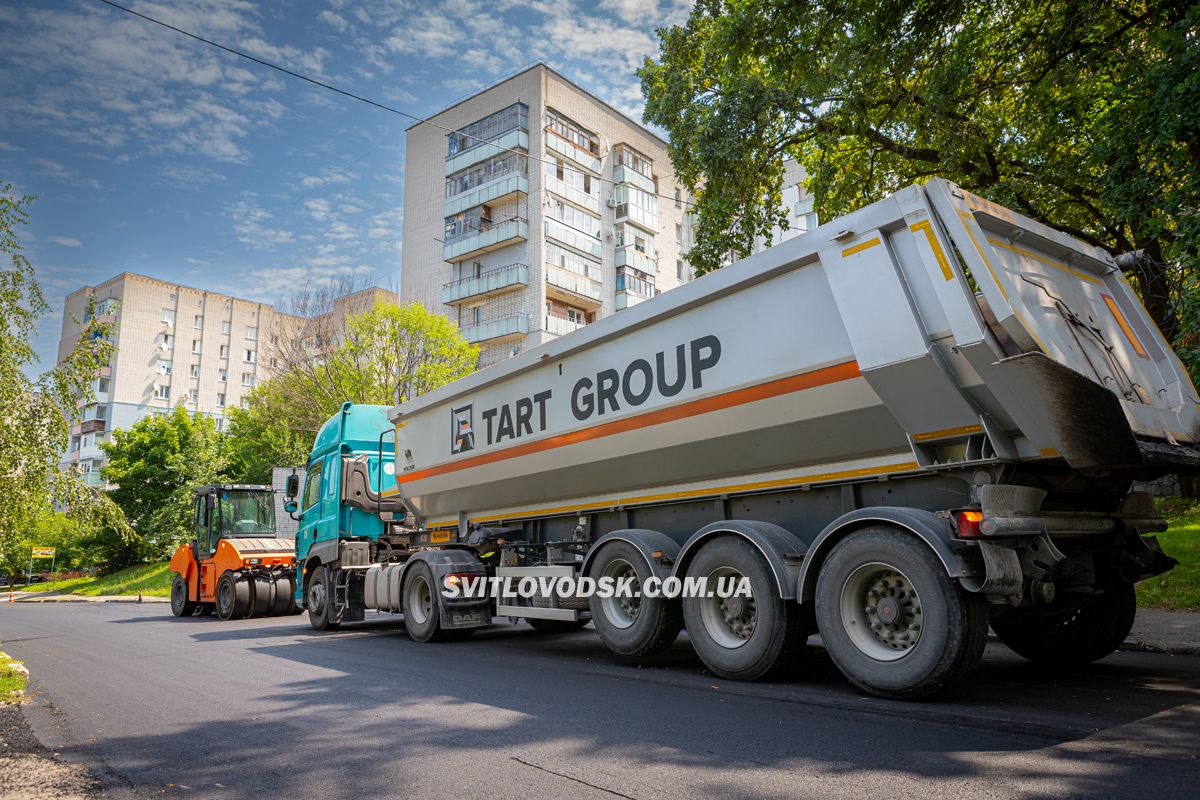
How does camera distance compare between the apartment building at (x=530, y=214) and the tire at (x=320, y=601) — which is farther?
the apartment building at (x=530, y=214)

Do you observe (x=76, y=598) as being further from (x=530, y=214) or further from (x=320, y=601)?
(x=320, y=601)

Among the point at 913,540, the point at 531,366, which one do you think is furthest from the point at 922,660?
the point at 531,366

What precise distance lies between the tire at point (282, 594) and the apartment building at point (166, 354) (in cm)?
4150

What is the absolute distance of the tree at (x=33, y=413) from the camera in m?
10.0

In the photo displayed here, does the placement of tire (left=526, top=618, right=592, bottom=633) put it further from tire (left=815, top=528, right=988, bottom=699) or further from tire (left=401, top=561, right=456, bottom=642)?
tire (left=815, top=528, right=988, bottom=699)

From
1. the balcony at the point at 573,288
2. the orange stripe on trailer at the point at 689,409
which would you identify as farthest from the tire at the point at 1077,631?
the balcony at the point at 573,288

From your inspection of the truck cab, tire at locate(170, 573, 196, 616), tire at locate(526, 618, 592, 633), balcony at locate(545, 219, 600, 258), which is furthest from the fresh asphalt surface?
balcony at locate(545, 219, 600, 258)

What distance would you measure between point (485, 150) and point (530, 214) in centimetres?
415

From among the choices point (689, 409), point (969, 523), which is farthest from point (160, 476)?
point (969, 523)

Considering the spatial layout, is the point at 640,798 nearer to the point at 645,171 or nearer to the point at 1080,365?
the point at 1080,365

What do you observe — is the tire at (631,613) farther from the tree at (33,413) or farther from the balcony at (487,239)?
the balcony at (487,239)

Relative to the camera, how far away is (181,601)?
17766 mm

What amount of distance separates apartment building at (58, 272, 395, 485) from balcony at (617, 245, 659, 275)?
29482mm

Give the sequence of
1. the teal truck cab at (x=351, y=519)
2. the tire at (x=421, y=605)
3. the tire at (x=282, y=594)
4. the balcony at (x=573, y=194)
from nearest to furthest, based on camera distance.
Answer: the tire at (x=421, y=605)
the teal truck cab at (x=351, y=519)
the tire at (x=282, y=594)
the balcony at (x=573, y=194)
